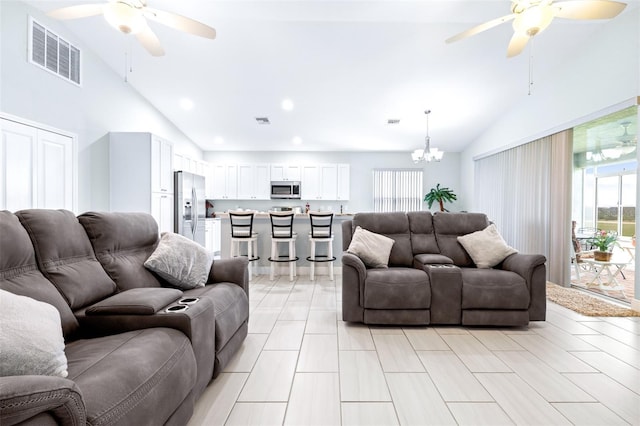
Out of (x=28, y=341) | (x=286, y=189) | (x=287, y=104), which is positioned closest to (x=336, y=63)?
(x=287, y=104)

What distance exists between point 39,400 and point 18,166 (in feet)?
12.7

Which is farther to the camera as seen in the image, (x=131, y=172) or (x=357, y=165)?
(x=357, y=165)

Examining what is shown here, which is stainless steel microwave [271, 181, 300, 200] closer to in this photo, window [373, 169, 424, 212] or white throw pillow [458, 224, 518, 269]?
window [373, 169, 424, 212]

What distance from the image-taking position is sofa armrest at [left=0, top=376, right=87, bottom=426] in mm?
797

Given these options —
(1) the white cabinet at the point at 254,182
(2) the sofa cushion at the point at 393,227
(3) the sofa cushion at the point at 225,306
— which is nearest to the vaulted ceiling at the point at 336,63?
(1) the white cabinet at the point at 254,182

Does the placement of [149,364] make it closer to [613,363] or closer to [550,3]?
[613,363]

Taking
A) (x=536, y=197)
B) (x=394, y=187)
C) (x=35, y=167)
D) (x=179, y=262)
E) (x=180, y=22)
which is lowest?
(x=179, y=262)

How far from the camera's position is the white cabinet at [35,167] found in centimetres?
347

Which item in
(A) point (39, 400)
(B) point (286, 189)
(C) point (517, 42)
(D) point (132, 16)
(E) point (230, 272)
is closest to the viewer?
(A) point (39, 400)

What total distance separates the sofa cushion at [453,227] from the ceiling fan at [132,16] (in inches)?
117

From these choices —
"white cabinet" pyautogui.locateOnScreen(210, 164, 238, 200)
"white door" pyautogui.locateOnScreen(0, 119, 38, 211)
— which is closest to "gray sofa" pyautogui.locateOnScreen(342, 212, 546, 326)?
"white door" pyautogui.locateOnScreen(0, 119, 38, 211)

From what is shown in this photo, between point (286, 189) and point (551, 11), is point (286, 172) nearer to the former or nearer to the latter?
point (286, 189)

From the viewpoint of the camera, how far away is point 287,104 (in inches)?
246

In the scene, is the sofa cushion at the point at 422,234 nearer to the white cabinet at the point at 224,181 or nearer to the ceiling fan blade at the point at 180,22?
the ceiling fan blade at the point at 180,22
